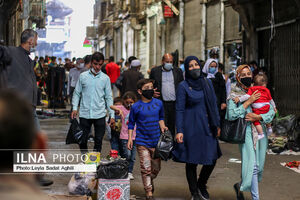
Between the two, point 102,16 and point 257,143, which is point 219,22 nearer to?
point 257,143

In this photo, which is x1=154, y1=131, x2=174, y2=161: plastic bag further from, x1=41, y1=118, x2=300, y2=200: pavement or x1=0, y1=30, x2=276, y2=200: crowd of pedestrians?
x1=41, y1=118, x2=300, y2=200: pavement

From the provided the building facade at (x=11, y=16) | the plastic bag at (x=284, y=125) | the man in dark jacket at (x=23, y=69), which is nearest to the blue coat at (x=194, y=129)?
the man in dark jacket at (x=23, y=69)

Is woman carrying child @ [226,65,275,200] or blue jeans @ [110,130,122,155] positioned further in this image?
blue jeans @ [110,130,122,155]

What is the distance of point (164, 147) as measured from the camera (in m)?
6.38

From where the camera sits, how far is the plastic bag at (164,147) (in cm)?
634

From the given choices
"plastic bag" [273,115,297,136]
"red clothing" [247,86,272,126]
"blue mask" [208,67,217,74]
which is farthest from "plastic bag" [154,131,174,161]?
"plastic bag" [273,115,297,136]

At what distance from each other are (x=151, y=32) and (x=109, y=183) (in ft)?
91.1

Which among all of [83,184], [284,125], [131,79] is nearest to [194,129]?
[83,184]

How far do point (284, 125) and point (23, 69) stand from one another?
761cm

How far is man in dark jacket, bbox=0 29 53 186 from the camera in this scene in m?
6.62

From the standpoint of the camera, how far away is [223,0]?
2103 centimetres

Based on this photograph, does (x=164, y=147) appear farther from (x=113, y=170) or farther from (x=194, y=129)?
(x=113, y=170)

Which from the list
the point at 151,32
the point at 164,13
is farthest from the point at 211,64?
the point at 151,32

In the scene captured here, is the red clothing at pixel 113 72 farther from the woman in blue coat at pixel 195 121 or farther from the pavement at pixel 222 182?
the woman in blue coat at pixel 195 121
